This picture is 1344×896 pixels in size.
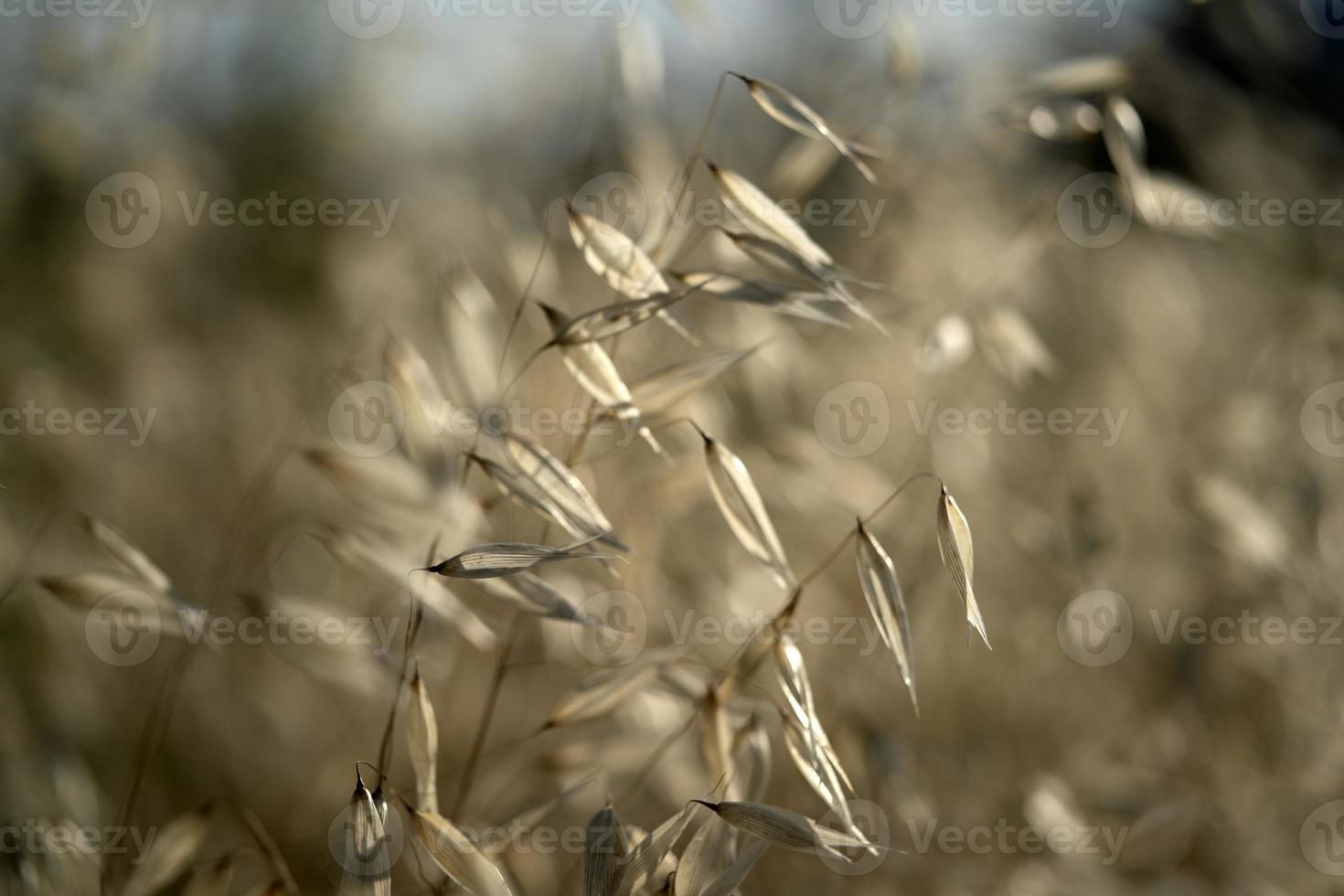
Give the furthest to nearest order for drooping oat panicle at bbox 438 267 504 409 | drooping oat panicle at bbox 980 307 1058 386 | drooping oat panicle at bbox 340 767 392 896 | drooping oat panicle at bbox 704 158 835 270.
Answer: drooping oat panicle at bbox 980 307 1058 386, drooping oat panicle at bbox 438 267 504 409, drooping oat panicle at bbox 704 158 835 270, drooping oat panicle at bbox 340 767 392 896

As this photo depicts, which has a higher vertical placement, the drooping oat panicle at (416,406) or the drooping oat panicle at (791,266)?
the drooping oat panicle at (791,266)

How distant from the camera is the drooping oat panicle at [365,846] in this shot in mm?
365

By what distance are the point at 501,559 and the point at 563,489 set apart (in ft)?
0.17

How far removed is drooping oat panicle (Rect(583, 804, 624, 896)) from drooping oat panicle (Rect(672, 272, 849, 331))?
0.25m

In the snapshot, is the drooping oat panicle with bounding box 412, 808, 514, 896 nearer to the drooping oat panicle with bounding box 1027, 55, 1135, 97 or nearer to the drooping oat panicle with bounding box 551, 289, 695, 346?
the drooping oat panicle with bounding box 551, 289, 695, 346

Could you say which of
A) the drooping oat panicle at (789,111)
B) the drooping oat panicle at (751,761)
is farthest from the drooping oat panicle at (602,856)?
the drooping oat panicle at (789,111)

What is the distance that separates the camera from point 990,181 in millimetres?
1671

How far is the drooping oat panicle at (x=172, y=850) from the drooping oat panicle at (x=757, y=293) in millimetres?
372

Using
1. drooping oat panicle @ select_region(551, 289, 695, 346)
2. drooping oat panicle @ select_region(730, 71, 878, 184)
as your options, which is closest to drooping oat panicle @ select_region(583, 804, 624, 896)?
drooping oat panicle @ select_region(551, 289, 695, 346)

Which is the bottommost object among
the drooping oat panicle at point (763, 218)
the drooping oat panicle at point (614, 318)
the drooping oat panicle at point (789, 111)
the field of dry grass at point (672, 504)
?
the field of dry grass at point (672, 504)

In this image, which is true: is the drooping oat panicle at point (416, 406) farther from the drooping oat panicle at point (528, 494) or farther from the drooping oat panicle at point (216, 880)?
the drooping oat panicle at point (216, 880)

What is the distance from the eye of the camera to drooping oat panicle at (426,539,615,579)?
1.20ft

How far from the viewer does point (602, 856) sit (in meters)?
0.38

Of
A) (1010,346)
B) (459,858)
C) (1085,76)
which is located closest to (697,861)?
(459,858)
